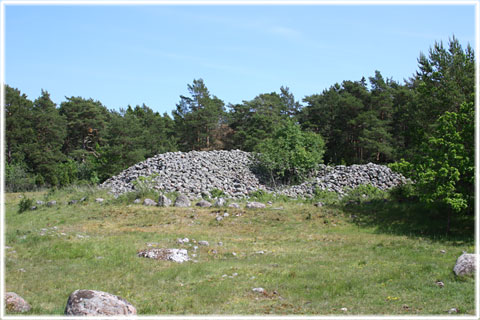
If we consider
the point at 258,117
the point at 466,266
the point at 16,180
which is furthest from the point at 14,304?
the point at 258,117

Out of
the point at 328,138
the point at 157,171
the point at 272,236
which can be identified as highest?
the point at 328,138

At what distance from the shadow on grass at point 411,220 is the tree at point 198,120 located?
23301mm

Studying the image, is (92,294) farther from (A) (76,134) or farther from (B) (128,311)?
(A) (76,134)

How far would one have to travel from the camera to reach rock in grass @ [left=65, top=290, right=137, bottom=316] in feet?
18.2

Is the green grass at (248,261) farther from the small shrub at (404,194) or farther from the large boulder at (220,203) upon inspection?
the large boulder at (220,203)

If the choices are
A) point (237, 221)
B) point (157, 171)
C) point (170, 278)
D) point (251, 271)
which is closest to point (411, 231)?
point (237, 221)

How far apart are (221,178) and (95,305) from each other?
1870cm

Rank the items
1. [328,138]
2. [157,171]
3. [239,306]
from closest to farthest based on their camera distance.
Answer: [239,306] < [157,171] < [328,138]

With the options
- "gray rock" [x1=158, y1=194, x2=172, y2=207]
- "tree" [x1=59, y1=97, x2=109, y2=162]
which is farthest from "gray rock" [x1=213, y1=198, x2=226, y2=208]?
"tree" [x1=59, y1=97, x2=109, y2=162]

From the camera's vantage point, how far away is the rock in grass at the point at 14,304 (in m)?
6.39

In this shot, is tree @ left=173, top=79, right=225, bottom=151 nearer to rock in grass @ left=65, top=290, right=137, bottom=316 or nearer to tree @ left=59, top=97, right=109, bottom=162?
tree @ left=59, top=97, right=109, bottom=162

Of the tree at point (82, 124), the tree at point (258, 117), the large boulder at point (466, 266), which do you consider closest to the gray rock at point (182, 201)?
the large boulder at point (466, 266)

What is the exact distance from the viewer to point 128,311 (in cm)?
585

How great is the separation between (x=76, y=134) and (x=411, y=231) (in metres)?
38.9
